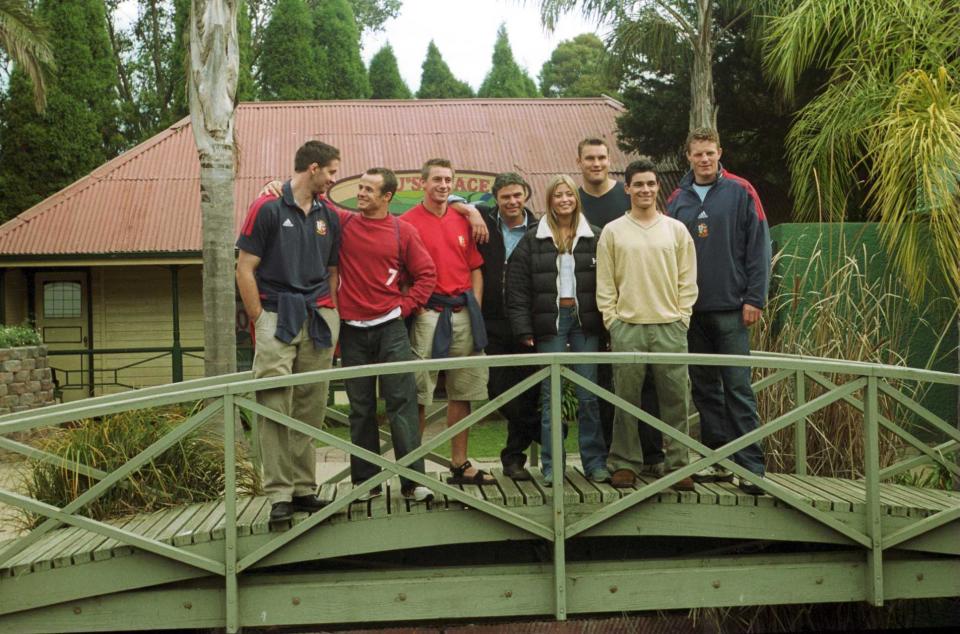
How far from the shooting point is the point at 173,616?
5.45 metres

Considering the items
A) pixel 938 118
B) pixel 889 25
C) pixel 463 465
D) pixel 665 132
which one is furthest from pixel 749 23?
pixel 463 465

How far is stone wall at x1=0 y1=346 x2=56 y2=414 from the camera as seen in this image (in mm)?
13141

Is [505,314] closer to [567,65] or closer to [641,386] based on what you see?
[641,386]

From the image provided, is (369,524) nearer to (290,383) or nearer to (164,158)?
(290,383)

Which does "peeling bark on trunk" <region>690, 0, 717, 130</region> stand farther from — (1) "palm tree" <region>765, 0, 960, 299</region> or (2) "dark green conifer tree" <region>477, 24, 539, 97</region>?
(2) "dark green conifer tree" <region>477, 24, 539, 97</region>

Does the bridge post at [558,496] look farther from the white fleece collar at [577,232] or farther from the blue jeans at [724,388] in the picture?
the blue jeans at [724,388]

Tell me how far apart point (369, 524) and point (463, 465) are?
30.3 inches

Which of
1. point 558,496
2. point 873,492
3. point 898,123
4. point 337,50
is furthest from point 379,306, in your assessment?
point 337,50

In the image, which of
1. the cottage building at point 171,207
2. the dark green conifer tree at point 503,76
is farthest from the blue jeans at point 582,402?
the dark green conifer tree at point 503,76

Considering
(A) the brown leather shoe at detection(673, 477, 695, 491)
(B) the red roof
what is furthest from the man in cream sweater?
(B) the red roof

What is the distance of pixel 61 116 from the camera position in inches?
898

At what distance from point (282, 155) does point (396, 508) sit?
1509cm

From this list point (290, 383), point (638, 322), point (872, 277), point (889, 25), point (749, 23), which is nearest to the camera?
point (290, 383)

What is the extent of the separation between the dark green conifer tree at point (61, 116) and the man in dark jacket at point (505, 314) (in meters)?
18.7
